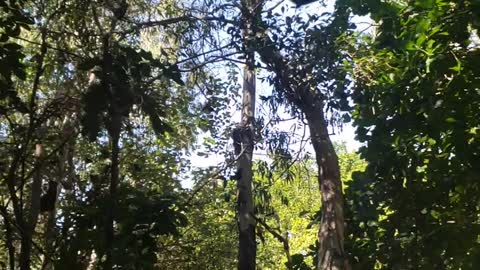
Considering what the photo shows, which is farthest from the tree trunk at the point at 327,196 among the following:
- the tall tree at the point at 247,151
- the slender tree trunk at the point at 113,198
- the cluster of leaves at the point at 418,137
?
the slender tree trunk at the point at 113,198

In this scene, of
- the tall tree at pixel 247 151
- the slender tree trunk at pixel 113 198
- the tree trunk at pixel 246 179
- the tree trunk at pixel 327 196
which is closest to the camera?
the slender tree trunk at pixel 113 198

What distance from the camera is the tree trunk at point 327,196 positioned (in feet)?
13.6

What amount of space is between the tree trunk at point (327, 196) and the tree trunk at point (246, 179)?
0.91 m

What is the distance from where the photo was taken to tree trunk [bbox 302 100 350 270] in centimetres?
414

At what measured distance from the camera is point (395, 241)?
4.12 meters

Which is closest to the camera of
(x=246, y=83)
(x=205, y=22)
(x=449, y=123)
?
(x=449, y=123)

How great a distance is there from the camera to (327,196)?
4371 mm

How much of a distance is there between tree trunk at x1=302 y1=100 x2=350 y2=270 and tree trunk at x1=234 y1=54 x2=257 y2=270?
910mm

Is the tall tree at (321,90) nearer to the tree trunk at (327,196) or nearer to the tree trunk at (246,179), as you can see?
the tree trunk at (327,196)

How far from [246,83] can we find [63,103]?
105 inches

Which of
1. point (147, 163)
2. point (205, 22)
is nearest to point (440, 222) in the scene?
point (205, 22)

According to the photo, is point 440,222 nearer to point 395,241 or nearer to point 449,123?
point 395,241

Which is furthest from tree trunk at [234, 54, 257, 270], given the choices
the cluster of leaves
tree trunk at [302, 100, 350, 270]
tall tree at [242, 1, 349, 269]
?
the cluster of leaves

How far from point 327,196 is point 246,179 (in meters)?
1.62
